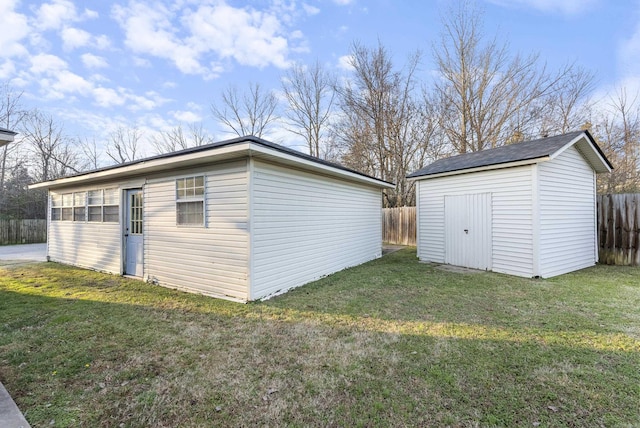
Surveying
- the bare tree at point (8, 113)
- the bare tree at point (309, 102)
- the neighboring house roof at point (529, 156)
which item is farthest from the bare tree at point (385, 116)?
the bare tree at point (8, 113)

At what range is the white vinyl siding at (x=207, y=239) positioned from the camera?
16.6ft

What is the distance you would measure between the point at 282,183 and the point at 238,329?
2.89 meters

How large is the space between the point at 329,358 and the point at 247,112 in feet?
69.0

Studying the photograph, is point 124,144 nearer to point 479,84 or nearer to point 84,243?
point 84,243

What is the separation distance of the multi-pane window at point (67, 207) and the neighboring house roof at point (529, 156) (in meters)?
10.6

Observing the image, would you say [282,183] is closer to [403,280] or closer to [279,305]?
[279,305]

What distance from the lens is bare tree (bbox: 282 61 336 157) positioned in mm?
19375

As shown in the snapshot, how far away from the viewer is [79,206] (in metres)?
8.37

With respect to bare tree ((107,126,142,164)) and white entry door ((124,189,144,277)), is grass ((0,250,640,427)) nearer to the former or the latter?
white entry door ((124,189,144,277))

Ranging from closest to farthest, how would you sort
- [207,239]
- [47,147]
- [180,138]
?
1. [207,239]
2. [47,147]
3. [180,138]

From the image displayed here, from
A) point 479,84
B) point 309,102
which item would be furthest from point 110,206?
point 479,84

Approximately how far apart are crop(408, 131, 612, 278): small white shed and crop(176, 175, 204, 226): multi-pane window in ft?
20.9

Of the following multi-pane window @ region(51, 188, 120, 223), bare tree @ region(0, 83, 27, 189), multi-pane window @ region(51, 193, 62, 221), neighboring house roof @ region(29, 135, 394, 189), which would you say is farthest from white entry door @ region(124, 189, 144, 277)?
bare tree @ region(0, 83, 27, 189)

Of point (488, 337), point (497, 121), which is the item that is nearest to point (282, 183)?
point (488, 337)
